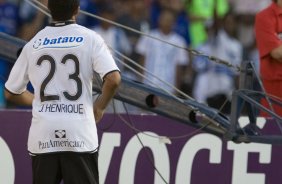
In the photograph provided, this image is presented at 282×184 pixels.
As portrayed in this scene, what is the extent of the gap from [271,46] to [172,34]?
454cm

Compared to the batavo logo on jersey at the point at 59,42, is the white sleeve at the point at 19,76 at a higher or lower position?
lower

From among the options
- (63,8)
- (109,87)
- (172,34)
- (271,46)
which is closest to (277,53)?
(271,46)

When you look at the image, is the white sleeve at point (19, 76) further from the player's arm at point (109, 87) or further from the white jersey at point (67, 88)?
the player's arm at point (109, 87)

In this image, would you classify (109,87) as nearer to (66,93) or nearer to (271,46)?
(66,93)

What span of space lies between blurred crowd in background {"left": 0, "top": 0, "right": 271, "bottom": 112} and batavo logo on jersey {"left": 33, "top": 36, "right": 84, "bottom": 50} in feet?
18.4

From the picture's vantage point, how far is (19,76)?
7559 mm

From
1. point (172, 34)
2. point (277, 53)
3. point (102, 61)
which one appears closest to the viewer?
point (102, 61)

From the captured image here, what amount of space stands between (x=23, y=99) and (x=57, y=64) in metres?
0.47

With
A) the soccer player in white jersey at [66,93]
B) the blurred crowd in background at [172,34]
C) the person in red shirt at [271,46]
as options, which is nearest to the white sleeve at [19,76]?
the soccer player in white jersey at [66,93]

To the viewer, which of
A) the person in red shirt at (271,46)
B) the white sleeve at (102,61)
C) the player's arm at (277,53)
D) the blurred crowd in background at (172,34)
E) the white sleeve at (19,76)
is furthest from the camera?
the blurred crowd in background at (172,34)

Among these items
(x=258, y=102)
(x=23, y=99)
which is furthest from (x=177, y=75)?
(x=23, y=99)

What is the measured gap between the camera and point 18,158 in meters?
9.38

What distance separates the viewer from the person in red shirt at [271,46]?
372 inches

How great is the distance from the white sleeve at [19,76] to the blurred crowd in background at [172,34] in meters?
5.44
